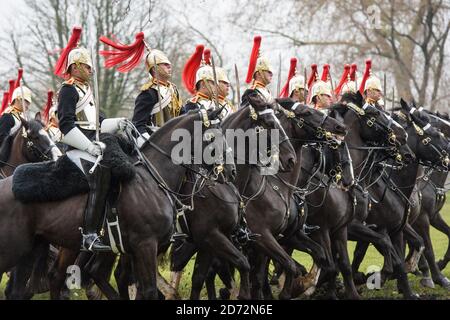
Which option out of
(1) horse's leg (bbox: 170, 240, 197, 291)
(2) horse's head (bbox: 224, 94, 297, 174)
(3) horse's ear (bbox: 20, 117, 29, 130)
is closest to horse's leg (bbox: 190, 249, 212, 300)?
(1) horse's leg (bbox: 170, 240, 197, 291)

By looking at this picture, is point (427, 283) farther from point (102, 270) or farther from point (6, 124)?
point (6, 124)

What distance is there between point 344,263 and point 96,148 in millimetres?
4000

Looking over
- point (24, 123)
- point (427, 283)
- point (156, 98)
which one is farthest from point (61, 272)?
point (427, 283)

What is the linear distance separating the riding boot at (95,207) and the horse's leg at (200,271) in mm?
Result: 1676

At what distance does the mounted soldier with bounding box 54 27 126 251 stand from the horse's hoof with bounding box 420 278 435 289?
5.90 meters

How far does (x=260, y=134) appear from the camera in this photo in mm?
9805

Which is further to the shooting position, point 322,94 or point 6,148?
point 322,94

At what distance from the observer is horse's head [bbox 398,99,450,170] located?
1253 cm

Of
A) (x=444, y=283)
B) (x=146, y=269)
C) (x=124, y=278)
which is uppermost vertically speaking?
(x=146, y=269)

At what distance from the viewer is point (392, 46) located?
31031mm

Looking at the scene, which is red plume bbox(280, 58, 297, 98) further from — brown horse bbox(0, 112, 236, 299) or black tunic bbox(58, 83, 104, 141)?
black tunic bbox(58, 83, 104, 141)

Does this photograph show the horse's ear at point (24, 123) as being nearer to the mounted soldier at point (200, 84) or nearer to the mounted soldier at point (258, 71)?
the mounted soldier at point (200, 84)

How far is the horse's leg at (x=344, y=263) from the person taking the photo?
11258 mm
